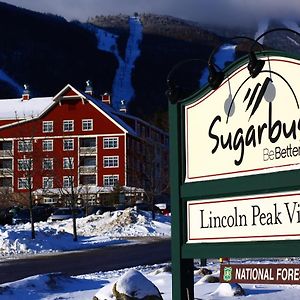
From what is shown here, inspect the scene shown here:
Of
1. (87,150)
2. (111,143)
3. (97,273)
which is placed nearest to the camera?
(97,273)

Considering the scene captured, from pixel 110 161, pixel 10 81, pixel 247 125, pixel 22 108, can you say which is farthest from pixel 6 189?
pixel 10 81

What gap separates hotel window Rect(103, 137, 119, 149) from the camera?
7375cm

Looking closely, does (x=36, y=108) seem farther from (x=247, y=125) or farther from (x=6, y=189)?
(x=247, y=125)

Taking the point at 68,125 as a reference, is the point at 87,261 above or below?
below

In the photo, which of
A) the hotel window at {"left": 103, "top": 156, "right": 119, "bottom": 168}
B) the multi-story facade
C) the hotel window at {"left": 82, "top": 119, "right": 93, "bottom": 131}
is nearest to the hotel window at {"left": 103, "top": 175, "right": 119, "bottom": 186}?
the multi-story facade

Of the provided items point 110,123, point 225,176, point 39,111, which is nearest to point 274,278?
point 225,176

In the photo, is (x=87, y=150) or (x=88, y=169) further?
(x=88, y=169)

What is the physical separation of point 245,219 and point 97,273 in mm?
14957

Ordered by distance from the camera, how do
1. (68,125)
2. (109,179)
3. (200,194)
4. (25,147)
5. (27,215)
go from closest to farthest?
(200,194)
(25,147)
(27,215)
(68,125)
(109,179)

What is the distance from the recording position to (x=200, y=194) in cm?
604

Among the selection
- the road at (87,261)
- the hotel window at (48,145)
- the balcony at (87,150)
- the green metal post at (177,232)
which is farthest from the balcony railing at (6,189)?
the green metal post at (177,232)

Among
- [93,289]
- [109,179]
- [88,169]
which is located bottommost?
[93,289]

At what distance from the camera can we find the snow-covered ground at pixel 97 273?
41.5 ft

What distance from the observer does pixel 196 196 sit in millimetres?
6086
